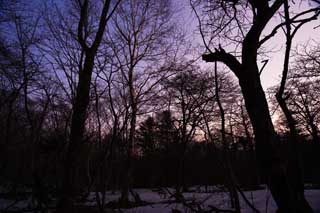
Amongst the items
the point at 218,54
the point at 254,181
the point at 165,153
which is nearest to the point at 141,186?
the point at 165,153

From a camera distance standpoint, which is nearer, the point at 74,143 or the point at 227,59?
the point at 227,59

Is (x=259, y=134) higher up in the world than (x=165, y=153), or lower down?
lower down

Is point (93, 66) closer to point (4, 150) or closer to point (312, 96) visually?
point (4, 150)

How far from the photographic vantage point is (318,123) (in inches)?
679

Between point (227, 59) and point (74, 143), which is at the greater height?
point (227, 59)

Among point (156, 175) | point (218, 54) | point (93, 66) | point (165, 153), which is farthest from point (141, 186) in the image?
point (218, 54)

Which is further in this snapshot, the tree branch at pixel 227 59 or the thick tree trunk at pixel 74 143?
the thick tree trunk at pixel 74 143

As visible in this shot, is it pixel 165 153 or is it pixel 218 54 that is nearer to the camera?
pixel 218 54

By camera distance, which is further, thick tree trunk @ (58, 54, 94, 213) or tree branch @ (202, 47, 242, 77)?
thick tree trunk @ (58, 54, 94, 213)

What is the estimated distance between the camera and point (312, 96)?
45.4 ft

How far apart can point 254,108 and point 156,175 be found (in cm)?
2386

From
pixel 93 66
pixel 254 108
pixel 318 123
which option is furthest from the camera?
pixel 318 123

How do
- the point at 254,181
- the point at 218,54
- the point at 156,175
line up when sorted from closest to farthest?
the point at 218,54
the point at 254,181
the point at 156,175

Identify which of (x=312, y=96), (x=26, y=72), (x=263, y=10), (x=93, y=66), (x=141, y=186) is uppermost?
(x=312, y=96)
